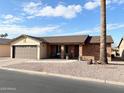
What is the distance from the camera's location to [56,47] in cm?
3594

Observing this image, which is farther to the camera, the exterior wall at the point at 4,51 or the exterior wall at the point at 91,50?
the exterior wall at the point at 4,51

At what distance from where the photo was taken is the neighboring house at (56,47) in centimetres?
3123

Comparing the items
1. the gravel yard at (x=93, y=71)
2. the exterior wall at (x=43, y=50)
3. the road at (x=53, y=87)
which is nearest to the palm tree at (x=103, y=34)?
the gravel yard at (x=93, y=71)

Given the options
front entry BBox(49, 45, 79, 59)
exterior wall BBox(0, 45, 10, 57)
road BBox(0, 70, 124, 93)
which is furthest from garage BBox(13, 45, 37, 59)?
road BBox(0, 70, 124, 93)

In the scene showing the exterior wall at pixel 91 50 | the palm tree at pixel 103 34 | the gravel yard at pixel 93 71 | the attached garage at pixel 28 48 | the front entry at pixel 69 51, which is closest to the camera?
the gravel yard at pixel 93 71

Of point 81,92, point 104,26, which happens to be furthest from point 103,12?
point 81,92

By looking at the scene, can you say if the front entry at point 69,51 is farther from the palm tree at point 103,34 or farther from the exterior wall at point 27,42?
the palm tree at point 103,34

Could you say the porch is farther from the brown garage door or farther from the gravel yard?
the gravel yard

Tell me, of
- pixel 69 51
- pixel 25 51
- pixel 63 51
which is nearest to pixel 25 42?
pixel 25 51

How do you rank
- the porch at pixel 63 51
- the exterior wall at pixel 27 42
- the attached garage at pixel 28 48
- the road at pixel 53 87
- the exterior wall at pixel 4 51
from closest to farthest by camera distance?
the road at pixel 53 87 → the exterior wall at pixel 27 42 → the attached garage at pixel 28 48 → the porch at pixel 63 51 → the exterior wall at pixel 4 51

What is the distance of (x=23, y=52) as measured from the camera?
Answer: 3388 cm

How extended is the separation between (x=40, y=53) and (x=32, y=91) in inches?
910

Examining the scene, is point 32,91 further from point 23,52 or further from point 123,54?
point 123,54

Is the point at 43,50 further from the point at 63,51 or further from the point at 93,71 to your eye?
the point at 93,71
